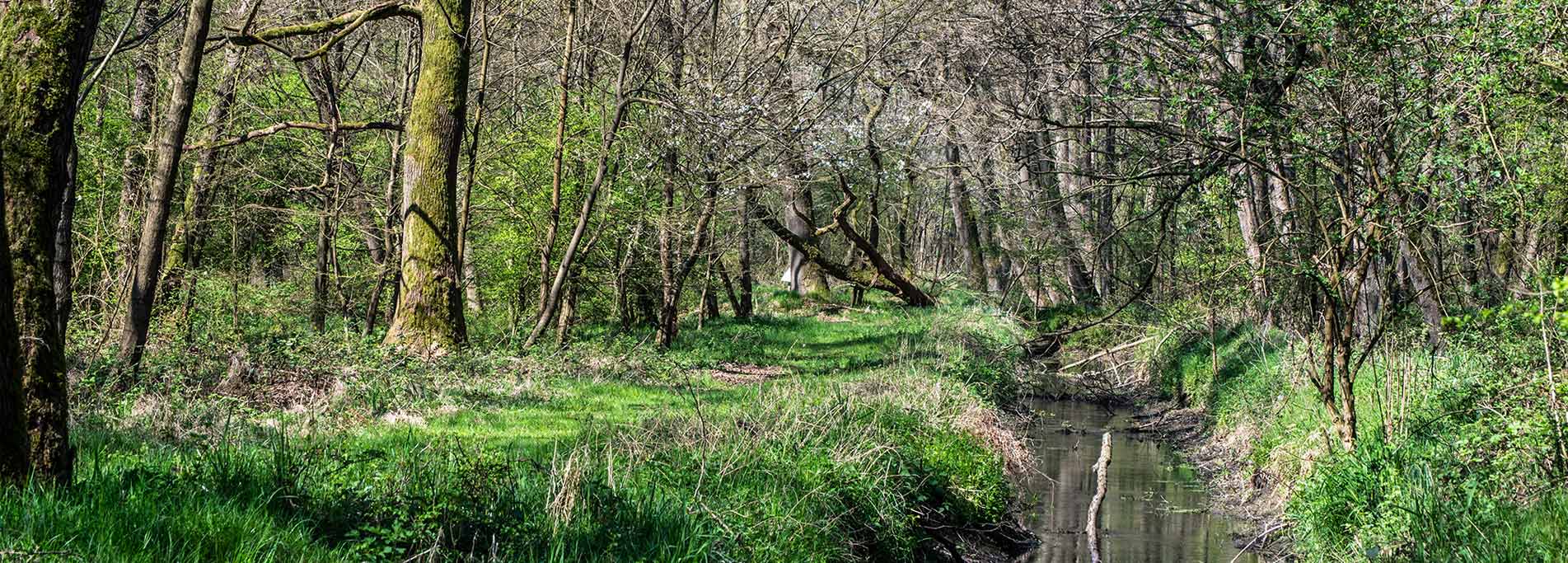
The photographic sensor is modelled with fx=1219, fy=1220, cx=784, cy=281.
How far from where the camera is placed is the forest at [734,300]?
20.4 feet

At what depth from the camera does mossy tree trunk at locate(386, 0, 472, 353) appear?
1494cm

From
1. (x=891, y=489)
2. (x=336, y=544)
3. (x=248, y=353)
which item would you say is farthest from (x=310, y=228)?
(x=336, y=544)

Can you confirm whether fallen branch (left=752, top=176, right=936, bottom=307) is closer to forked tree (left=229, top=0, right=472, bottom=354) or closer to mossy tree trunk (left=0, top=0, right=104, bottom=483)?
forked tree (left=229, top=0, right=472, bottom=354)

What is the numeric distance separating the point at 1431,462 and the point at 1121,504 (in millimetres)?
4645

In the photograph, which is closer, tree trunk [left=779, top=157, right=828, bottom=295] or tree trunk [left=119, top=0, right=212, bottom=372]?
tree trunk [left=119, top=0, right=212, bottom=372]

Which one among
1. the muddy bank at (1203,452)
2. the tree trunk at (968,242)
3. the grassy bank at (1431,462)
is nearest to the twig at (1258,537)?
the muddy bank at (1203,452)

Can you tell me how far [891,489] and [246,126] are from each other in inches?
495

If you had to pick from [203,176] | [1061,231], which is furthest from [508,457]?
[1061,231]

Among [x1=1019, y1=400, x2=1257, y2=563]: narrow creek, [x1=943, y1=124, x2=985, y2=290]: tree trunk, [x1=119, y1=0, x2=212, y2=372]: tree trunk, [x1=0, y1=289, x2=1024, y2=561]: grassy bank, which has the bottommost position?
[x1=1019, y1=400, x2=1257, y2=563]: narrow creek

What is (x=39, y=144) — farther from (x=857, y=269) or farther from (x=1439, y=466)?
(x=857, y=269)

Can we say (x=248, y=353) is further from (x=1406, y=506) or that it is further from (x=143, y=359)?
(x=1406, y=506)

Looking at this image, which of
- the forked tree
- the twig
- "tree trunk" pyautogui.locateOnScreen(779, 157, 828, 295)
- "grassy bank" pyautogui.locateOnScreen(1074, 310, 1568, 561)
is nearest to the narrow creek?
the twig

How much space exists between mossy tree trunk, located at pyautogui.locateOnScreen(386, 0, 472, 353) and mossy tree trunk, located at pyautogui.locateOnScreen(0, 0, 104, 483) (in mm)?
9028

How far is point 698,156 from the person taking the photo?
1767 cm
